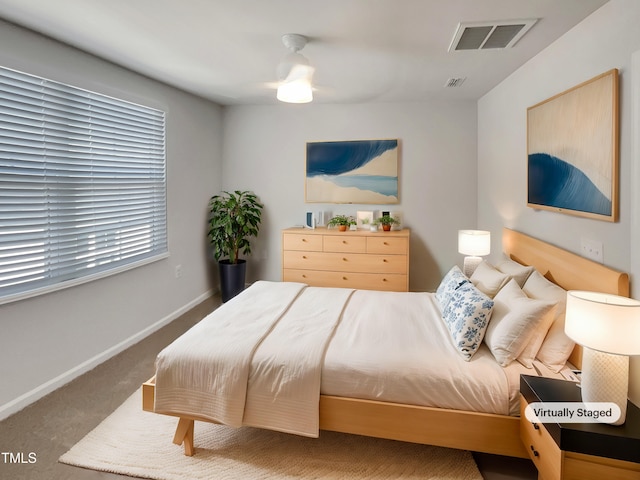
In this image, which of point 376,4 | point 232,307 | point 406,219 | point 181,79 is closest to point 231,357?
point 232,307

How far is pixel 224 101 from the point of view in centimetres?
476

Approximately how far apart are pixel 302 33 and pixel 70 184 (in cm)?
201

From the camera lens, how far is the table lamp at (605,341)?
4.54ft

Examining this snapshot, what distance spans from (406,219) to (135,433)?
3.66m

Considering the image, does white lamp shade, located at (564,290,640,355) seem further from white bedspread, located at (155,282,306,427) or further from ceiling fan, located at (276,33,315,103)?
ceiling fan, located at (276,33,315,103)

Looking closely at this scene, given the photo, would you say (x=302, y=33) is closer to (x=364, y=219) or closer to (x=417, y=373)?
(x=417, y=373)

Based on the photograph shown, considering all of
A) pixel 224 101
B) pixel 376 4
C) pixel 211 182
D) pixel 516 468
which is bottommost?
pixel 516 468

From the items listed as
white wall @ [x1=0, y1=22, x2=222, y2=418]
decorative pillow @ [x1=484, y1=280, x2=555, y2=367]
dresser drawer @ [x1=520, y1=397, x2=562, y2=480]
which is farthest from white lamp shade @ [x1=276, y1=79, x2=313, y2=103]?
dresser drawer @ [x1=520, y1=397, x2=562, y2=480]

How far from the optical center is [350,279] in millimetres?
4457

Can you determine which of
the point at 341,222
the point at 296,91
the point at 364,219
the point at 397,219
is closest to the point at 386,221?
the point at 397,219

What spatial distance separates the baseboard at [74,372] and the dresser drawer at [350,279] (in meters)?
1.43

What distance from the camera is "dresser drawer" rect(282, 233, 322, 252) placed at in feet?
14.9

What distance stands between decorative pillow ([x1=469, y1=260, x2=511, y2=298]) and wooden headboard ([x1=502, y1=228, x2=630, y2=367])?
28cm

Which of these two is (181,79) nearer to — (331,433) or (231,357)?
(231,357)
